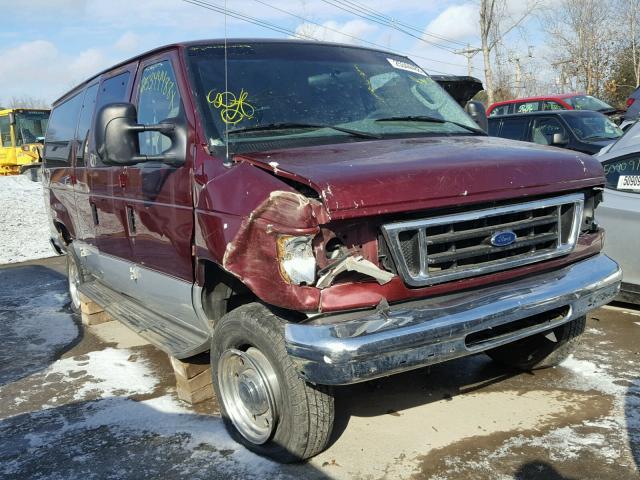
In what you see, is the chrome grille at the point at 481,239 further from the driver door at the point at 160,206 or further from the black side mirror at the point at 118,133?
the black side mirror at the point at 118,133

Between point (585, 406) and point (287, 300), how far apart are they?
215cm

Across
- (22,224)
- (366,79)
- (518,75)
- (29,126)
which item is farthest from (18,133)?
(518,75)

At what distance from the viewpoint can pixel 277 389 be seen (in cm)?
297

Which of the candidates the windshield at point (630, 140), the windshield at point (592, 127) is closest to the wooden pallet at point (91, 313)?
the windshield at point (630, 140)

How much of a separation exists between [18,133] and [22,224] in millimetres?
11432

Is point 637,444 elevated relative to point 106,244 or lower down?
lower down

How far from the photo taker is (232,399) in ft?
11.1

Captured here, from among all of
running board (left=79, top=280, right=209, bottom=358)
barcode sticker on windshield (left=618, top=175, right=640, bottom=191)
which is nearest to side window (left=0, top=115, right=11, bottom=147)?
running board (left=79, top=280, right=209, bottom=358)

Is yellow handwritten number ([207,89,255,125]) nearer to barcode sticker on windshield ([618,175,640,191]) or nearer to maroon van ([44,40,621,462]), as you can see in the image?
maroon van ([44,40,621,462])

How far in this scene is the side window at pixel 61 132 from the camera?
591 cm

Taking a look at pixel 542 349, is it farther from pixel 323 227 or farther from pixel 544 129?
pixel 544 129

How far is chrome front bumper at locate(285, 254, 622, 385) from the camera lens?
252 centimetres

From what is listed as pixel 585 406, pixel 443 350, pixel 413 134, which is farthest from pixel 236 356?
pixel 585 406

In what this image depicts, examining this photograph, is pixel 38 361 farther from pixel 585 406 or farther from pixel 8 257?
pixel 8 257
